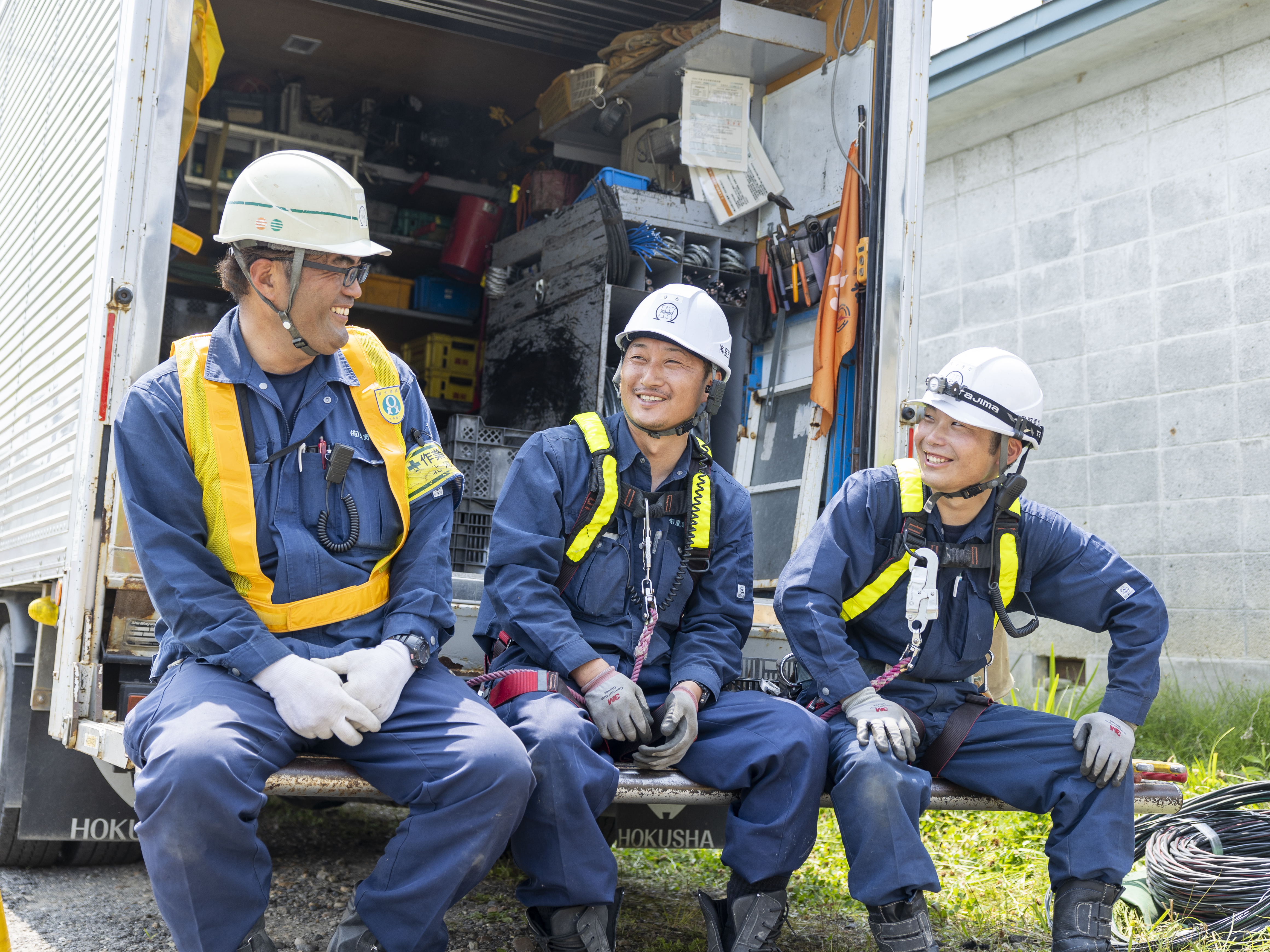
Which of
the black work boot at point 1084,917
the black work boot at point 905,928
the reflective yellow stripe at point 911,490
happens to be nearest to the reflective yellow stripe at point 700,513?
the reflective yellow stripe at point 911,490

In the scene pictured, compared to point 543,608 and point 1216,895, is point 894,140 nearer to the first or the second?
point 543,608

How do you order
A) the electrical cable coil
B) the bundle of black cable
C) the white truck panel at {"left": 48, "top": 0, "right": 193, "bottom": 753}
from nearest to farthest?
the white truck panel at {"left": 48, "top": 0, "right": 193, "bottom": 753}
the electrical cable coil
the bundle of black cable

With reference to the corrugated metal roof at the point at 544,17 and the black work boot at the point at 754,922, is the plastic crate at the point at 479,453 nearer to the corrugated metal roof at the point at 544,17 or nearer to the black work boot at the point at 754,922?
the corrugated metal roof at the point at 544,17

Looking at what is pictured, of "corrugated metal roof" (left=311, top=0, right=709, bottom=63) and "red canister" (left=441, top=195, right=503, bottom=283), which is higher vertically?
"corrugated metal roof" (left=311, top=0, right=709, bottom=63)

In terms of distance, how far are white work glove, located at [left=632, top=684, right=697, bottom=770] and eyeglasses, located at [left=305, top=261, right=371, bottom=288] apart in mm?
1311

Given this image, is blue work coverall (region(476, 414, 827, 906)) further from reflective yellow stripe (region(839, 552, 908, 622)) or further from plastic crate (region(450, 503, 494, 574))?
plastic crate (region(450, 503, 494, 574))

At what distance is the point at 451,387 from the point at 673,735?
→ 441 centimetres

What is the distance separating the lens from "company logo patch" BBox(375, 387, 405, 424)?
3061mm

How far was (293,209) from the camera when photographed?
293 cm

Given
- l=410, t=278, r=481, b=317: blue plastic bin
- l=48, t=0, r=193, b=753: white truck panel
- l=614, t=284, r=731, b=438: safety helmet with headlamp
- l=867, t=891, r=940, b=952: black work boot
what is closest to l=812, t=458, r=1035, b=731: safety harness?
l=867, t=891, r=940, b=952: black work boot

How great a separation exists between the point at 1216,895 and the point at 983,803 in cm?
96

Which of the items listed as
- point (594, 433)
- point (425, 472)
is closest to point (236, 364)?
point (425, 472)

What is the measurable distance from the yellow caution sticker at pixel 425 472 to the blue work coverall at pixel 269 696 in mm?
29

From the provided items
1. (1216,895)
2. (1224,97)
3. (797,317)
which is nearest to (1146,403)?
(1224,97)
